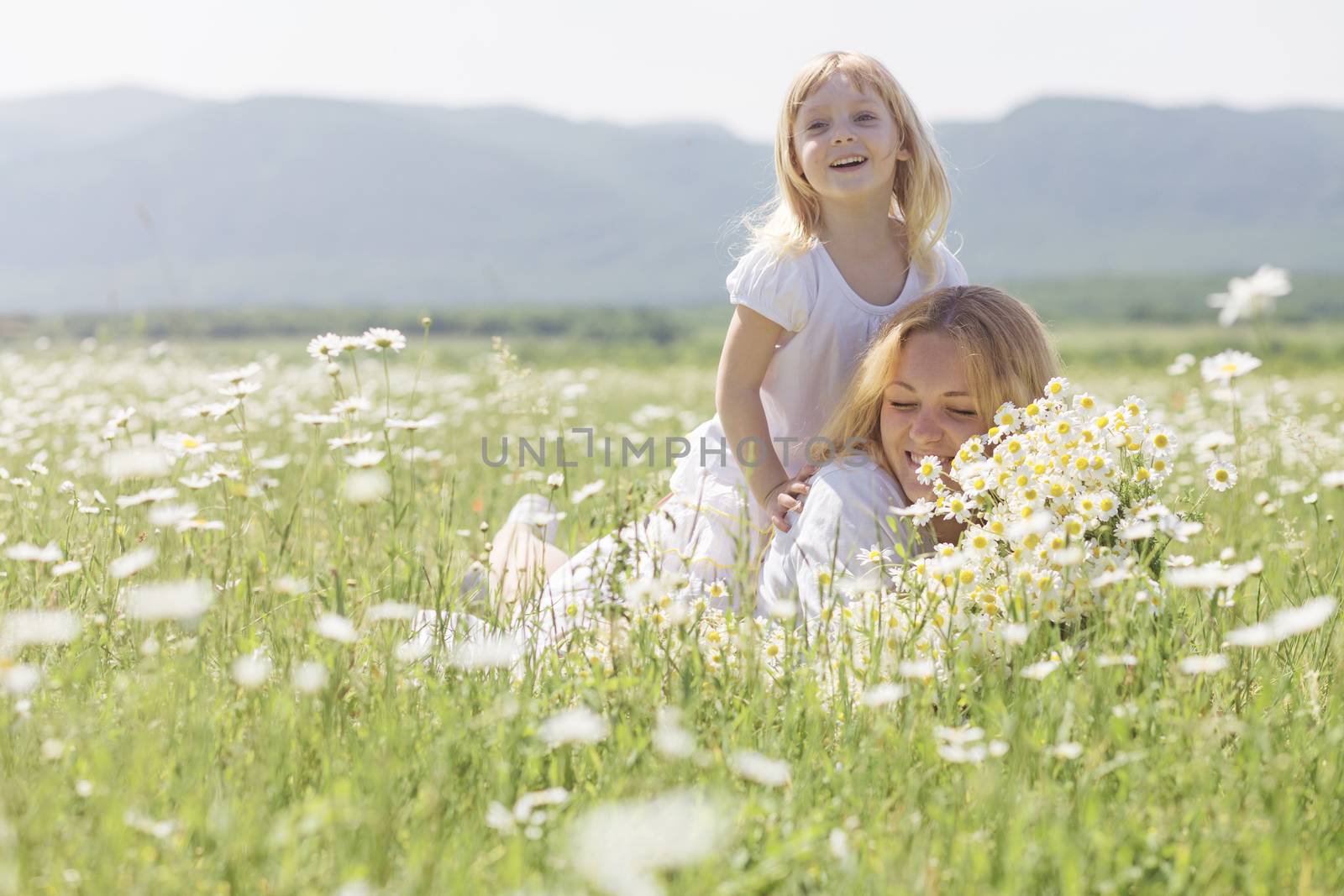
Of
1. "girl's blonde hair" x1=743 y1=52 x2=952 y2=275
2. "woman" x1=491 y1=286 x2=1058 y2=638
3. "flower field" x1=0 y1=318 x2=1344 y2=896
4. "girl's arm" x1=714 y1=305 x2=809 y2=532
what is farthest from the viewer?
"girl's blonde hair" x1=743 y1=52 x2=952 y2=275

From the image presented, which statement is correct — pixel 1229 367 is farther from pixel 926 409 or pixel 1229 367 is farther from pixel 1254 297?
pixel 1254 297

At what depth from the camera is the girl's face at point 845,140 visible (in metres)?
4.03

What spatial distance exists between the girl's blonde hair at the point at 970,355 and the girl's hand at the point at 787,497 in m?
0.12

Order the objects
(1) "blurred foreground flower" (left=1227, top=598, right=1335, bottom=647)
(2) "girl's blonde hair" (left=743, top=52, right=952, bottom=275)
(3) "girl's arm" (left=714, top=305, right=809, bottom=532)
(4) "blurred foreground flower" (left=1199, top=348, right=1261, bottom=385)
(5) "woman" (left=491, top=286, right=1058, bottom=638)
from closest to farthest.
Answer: (1) "blurred foreground flower" (left=1227, top=598, right=1335, bottom=647) → (4) "blurred foreground flower" (left=1199, top=348, right=1261, bottom=385) → (5) "woman" (left=491, top=286, right=1058, bottom=638) → (3) "girl's arm" (left=714, top=305, right=809, bottom=532) → (2) "girl's blonde hair" (left=743, top=52, right=952, bottom=275)

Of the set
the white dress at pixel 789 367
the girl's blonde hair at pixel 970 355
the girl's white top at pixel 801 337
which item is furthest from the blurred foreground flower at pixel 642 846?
the girl's white top at pixel 801 337

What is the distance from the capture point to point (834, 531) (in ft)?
10.6

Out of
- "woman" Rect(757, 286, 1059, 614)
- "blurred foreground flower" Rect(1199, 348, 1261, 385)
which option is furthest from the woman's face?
"blurred foreground flower" Rect(1199, 348, 1261, 385)

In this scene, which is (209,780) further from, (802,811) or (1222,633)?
(1222,633)

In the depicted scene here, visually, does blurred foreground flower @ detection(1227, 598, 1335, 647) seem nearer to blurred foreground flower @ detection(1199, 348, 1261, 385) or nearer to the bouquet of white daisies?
the bouquet of white daisies

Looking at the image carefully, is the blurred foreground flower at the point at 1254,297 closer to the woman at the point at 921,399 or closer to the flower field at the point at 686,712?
the flower field at the point at 686,712

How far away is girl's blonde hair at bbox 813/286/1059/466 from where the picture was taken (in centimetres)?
344

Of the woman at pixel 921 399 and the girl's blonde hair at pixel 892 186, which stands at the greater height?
the girl's blonde hair at pixel 892 186

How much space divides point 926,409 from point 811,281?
758mm

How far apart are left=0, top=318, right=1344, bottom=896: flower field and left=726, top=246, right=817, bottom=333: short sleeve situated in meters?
0.81
